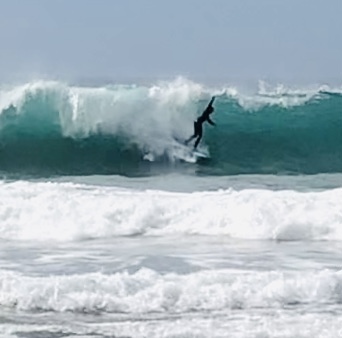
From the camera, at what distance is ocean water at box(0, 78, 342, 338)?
573cm

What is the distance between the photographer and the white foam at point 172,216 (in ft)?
29.0

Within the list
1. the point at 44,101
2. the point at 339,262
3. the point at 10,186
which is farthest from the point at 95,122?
the point at 339,262

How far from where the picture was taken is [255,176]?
14695 mm

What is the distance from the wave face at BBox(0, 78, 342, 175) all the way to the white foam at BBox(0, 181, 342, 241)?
195 inches

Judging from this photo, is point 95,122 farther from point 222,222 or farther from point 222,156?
point 222,222

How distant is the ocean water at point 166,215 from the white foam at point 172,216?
0.07 feet

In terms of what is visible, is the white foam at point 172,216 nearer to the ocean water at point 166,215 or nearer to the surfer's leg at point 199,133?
the ocean water at point 166,215

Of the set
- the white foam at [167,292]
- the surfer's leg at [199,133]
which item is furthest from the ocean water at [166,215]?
the surfer's leg at [199,133]

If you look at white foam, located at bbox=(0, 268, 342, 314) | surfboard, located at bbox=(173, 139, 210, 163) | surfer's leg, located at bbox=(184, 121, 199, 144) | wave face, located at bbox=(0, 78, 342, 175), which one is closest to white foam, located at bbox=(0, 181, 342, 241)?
white foam, located at bbox=(0, 268, 342, 314)

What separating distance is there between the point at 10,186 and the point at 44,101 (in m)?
7.09

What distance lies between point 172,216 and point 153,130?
7.97m

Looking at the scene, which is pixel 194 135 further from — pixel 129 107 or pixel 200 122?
pixel 129 107

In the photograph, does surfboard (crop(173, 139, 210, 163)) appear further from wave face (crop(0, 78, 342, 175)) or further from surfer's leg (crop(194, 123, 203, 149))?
surfer's leg (crop(194, 123, 203, 149))

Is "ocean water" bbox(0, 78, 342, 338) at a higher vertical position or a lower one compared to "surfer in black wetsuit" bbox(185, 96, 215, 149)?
A: lower
